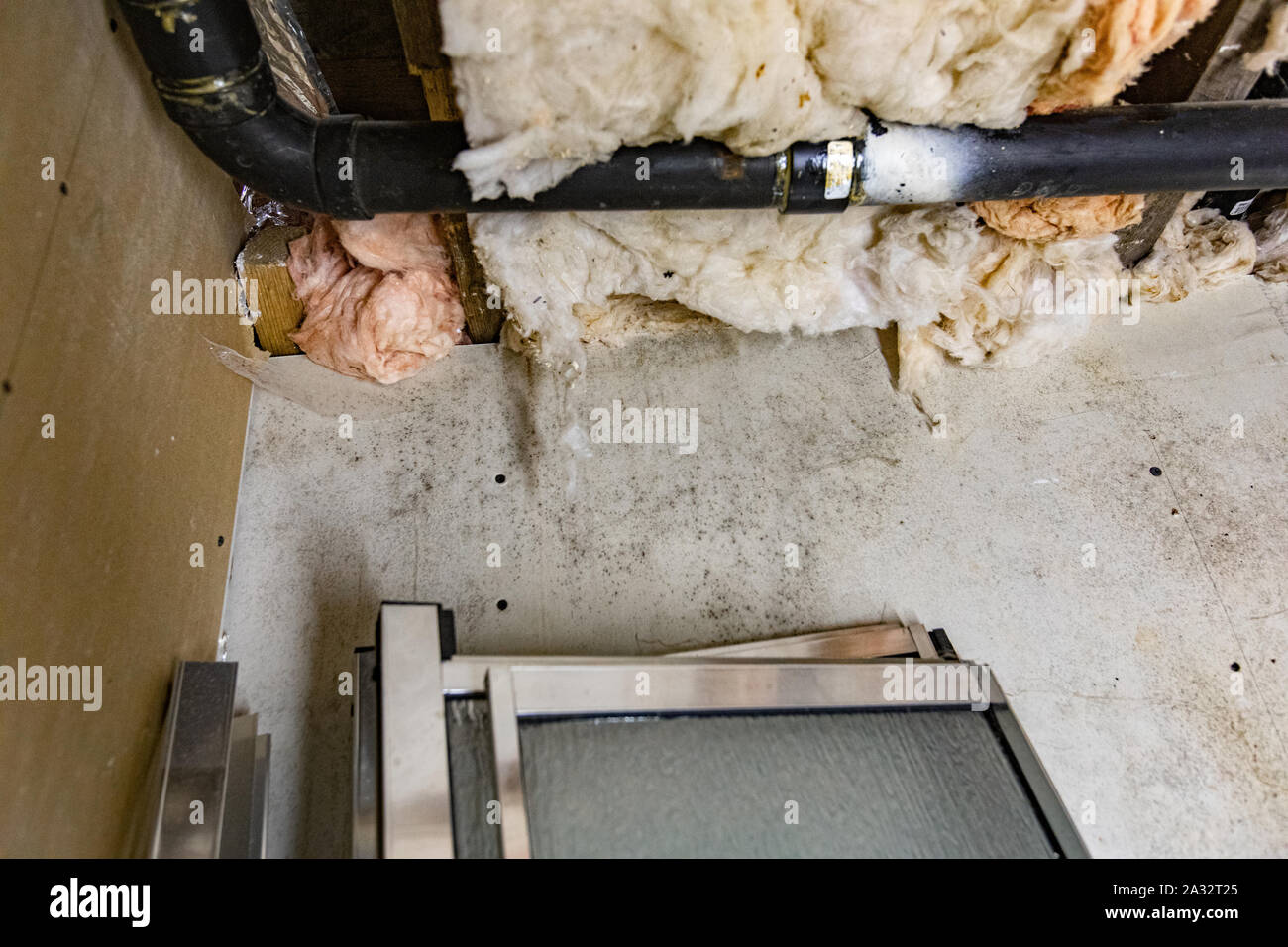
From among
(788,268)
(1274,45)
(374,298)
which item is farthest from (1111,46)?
(374,298)

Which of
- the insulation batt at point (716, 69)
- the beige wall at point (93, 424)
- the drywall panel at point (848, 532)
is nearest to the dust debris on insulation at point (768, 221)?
the insulation batt at point (716, 69)

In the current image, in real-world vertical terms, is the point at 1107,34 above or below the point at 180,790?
above

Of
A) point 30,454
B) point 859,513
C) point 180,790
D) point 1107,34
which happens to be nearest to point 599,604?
point 859,513

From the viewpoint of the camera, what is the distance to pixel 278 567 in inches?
60.3

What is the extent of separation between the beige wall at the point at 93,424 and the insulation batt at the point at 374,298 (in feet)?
0.74

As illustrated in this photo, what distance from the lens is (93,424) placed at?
45.0 inches

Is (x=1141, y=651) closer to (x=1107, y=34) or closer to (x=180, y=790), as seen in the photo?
(x=1107, y=34)

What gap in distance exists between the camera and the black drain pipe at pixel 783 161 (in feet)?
4.09

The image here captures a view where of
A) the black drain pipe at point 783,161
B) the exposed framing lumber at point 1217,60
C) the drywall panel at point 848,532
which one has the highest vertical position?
the exposed framing lumber at point 1217,60

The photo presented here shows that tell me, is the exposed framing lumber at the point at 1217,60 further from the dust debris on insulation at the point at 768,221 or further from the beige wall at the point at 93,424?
the beige wall at the point at 93,424

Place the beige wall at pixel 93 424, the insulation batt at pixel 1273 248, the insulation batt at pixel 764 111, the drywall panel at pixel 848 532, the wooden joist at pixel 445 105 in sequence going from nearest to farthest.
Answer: the beige wall at pixel 93 424 → the insulation batt at pixel 764 111 → the wooden joist at pixel 445 105 → the drywall panel at pixel 848 532 → the insulation batt at pixel 1273 248

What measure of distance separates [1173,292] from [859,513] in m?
0.99

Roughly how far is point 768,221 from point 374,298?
2.75 feet

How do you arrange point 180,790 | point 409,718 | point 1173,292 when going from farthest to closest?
Answer: point 1173,292, point 180,790, point 409,718
